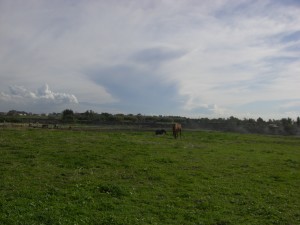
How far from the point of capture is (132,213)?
488 inches

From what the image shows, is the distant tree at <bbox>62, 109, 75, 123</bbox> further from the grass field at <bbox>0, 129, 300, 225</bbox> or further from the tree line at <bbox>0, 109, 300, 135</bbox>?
the grass field at <bbox>0, 129, 300, 225</bbox>

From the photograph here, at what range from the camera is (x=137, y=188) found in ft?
51.8

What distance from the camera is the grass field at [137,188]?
39.4 ft

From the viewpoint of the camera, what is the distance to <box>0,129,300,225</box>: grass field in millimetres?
12023

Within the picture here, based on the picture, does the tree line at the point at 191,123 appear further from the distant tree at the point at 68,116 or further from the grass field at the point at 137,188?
the grass field at the point at 137,188

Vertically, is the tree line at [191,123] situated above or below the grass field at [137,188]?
above

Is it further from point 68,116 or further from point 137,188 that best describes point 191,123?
point 137,188

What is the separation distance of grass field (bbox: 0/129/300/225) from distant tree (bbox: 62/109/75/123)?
59511 mm

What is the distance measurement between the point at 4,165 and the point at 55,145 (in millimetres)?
8375

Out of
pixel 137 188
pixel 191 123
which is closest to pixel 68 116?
pixel 191 123

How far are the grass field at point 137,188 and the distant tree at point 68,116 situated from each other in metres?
59.5

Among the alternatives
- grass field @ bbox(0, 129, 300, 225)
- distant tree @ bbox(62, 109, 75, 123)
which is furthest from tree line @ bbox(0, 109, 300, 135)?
grass field @ bbox(0, 129, 300, 225)

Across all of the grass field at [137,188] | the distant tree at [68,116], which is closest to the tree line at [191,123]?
the distant tree at [68,116]

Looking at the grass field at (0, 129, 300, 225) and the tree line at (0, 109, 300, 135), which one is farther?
the tree line at (0, 109, 300, 135)
